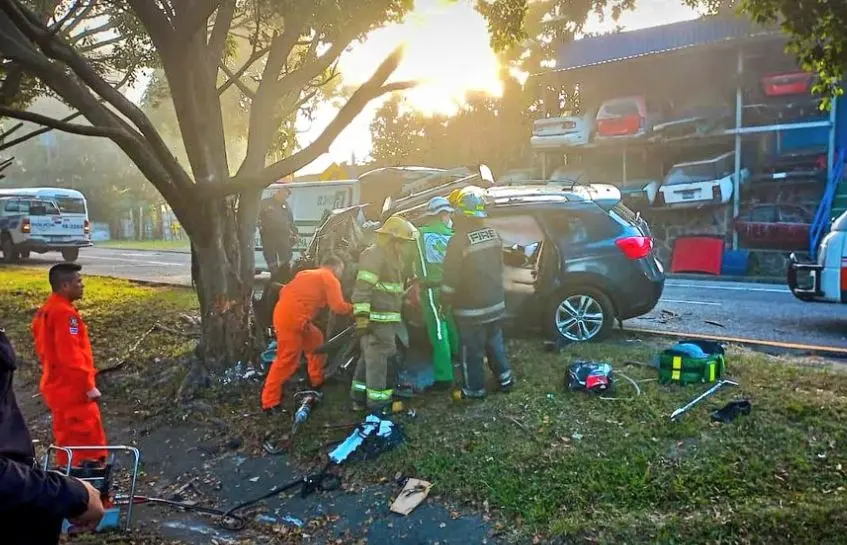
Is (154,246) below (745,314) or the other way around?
the other way around

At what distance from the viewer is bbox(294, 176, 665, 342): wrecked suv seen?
715 centimetres

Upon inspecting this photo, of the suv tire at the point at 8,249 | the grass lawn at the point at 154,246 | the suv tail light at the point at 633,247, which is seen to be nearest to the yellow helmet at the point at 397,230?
the suv tail light at the point at 633,247

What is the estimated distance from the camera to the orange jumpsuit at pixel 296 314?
6.05 meters

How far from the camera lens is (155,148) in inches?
252

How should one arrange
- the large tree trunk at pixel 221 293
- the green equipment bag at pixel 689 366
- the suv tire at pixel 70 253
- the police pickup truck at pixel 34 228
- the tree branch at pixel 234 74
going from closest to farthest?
the green equipment bag at pixel 689 366 < the large tree trunk at pixel 221 293 < the tree branch at pixel 234 74 < the police pickup truck at pixel 34 228 < the suv tire at pixel 70 253

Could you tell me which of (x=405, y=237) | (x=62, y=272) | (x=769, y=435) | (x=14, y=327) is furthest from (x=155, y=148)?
(x=14, y=327)

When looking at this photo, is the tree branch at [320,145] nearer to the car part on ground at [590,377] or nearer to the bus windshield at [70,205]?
the car part on ground at [590,377]

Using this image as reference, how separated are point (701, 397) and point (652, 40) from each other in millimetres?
18047

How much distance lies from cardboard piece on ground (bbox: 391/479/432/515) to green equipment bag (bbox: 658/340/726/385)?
2.27 meters

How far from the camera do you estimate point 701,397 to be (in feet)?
16.9

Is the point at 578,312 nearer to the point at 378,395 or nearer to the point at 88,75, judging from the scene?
the point at 378,395

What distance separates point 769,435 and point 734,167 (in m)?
15.2

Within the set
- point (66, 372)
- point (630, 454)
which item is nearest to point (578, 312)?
point (630, 454)

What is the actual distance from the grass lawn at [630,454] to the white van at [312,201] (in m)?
7.46
